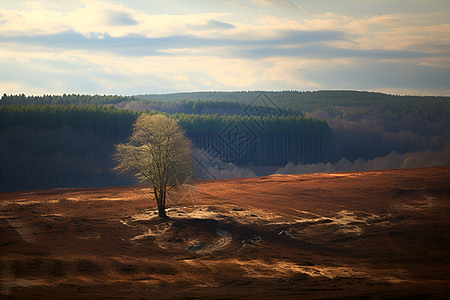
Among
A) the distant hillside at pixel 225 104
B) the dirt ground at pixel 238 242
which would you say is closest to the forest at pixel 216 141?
the distant hillside at pixel 225 104

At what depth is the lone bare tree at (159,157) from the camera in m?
37.5

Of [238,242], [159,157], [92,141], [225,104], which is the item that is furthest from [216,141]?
[238,242]

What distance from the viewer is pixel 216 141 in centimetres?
10094

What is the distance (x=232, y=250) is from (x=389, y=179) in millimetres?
28694

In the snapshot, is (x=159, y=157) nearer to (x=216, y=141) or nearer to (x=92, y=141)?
(x=92, y=141)

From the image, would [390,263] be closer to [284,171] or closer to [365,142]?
→ [284,171]

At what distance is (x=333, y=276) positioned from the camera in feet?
81.8

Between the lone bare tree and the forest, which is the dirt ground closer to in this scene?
the lone bare tree

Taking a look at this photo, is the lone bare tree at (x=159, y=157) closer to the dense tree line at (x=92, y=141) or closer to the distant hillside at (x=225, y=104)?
the dense tree line at (x=92, y=141)

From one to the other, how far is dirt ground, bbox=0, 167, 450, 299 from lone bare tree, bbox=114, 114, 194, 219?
125 inches

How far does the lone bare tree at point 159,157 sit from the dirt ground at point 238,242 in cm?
317

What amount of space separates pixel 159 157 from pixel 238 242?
33.0 ft

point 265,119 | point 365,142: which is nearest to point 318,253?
point 265,119

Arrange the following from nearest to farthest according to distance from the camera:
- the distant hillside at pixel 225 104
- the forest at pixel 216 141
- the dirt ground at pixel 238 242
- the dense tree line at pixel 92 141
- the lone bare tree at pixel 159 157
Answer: the dirt ground at pixel 238 242
the lone bare tree at pixel 159 157
the dense tree line at pixel 92 141
the forest at pixel 216 141
the distant hillside at pixel 225 104
